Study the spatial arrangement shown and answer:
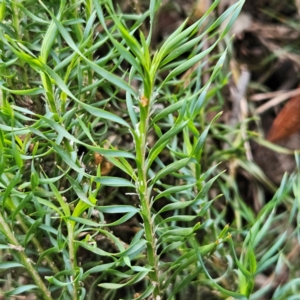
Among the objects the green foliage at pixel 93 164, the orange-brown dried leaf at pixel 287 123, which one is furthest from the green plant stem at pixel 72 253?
→ the orange-brown dried leaf at pixel 287 123

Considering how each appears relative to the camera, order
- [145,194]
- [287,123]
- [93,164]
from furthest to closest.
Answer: [287,123], [93,164], [145,194]

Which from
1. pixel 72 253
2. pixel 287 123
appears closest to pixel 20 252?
pixel 72 253

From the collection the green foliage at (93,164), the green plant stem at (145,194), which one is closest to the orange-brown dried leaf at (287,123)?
the green foliage at (93,164)

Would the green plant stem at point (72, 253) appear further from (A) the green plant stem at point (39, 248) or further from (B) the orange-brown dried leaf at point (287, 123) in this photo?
(B) the orange-brown dried leaf at point (287, 123)

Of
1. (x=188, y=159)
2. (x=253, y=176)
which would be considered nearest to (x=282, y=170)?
(x=253, y=176)

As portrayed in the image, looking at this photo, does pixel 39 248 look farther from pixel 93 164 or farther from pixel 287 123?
pixel 287 123

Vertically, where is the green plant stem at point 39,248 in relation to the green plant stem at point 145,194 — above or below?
below

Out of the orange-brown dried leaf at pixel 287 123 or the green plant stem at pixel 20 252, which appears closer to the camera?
the green plant stem at pixel 20 252

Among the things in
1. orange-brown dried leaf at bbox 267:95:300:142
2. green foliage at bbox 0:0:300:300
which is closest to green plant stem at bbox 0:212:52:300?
green foliage at bbox 0:0:300:300

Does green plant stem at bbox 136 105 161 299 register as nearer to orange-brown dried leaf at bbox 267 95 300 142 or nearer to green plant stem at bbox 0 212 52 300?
green plant stem at bbox 0 212 52 300
